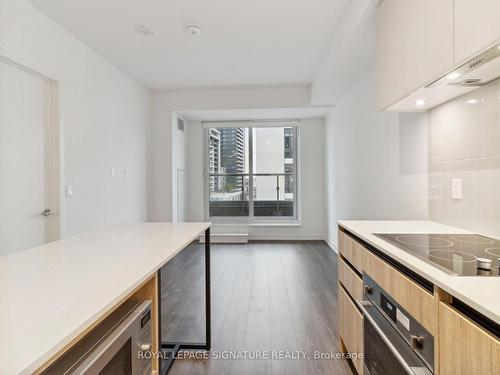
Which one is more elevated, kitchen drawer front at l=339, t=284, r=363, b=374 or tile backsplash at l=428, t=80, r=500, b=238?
tile backsplash at l=428, t=80, r=500, b=238

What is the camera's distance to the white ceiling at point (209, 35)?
246cm

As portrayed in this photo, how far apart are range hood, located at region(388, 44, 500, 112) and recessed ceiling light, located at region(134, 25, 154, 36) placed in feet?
7.80

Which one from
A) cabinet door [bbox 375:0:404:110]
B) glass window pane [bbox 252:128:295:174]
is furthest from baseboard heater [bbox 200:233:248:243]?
cabinet door [bbox 375:0:404:110]

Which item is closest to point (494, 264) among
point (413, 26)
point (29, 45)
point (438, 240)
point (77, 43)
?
point (438, 240)

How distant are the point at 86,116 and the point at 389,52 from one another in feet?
9.78

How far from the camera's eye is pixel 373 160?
301cm

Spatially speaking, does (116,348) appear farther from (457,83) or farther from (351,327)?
(457,83)

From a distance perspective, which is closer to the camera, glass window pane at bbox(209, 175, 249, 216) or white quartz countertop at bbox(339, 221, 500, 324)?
white quartz countertop at bbox(339, 221, 500, 324)

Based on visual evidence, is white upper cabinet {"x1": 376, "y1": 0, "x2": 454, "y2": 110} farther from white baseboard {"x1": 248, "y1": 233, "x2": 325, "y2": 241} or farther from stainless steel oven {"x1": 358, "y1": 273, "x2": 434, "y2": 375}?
white baseboard {"x1": 248, "y1": 233, "x2": 325, "y2": 241}

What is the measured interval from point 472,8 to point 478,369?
3.81 ft

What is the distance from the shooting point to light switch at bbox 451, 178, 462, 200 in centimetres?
167

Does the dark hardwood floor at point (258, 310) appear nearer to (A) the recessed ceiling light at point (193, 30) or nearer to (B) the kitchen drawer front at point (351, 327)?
(B) the kitchen drawer front at point (351, 327)

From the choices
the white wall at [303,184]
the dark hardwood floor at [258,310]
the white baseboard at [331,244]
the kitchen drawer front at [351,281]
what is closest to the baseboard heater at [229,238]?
the white wall at [303,184]

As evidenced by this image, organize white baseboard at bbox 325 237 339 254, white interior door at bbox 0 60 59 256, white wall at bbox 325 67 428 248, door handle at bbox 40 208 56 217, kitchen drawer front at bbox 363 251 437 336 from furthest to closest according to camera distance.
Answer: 1. white baseboard at bbox 325 237 339 254
2. door handle at bbox 40 208 56 217
3. white interior door at bbox 0 60 59 256
4. white wall at bbox 325 67 428 248
5. kitchen drawer front at bbox 363 251 437 336
